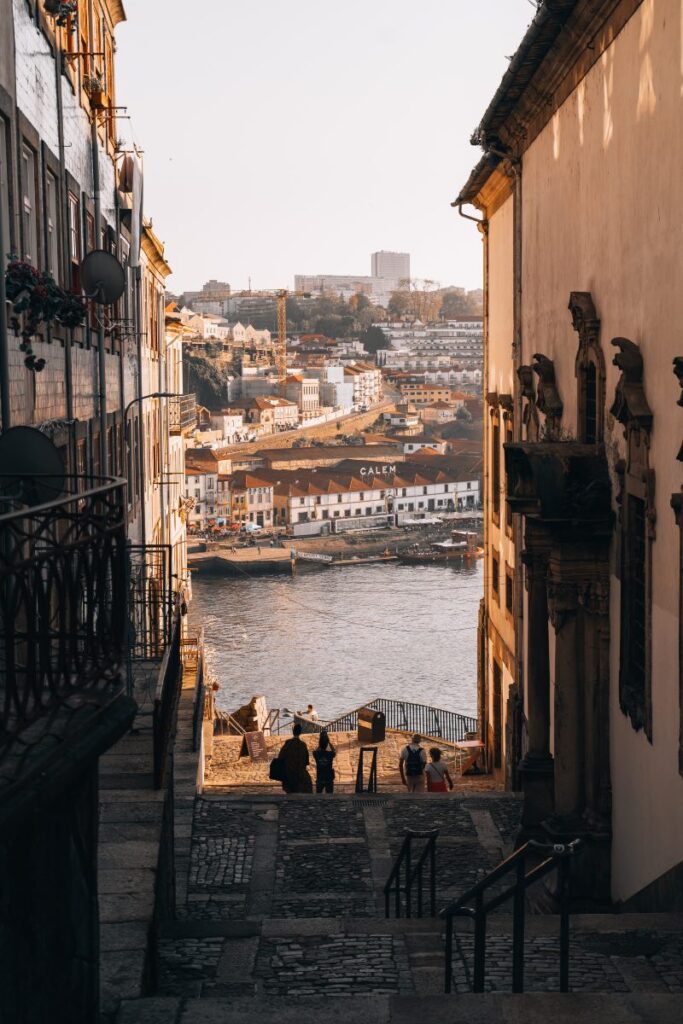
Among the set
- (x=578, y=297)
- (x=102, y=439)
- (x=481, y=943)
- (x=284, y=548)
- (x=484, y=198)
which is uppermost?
(x=484, y=198)

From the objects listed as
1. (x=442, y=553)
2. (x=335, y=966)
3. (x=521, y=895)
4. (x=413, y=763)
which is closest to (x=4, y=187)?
(x=335, y=966)

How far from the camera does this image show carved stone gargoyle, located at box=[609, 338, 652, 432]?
10.3 meters

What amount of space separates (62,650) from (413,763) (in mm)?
13232

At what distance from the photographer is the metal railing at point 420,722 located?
Answer: 3647cm

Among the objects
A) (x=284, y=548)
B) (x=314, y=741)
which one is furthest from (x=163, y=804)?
(x=284, y=548)

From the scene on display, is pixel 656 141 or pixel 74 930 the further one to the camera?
pixel 656 141

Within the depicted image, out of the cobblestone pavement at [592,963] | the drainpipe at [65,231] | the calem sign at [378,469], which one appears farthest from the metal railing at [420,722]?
the calem sign at [378,469]

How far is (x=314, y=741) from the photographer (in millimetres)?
26828

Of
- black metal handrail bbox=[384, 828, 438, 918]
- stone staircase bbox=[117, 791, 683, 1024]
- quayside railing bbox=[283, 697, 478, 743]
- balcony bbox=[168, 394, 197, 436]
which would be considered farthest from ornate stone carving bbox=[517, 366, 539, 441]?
balcony bbox=[168, 394, 197, 436]

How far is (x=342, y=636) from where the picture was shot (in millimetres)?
84125

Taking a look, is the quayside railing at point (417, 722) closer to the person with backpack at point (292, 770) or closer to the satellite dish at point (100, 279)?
the person with backpack at point (292, 770)

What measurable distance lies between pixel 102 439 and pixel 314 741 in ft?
38.3

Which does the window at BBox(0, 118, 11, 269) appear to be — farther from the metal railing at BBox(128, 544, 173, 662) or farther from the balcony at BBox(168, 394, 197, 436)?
the balcony at BBox(168, 394, 197, 436)

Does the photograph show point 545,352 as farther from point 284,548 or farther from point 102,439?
point 284,548
